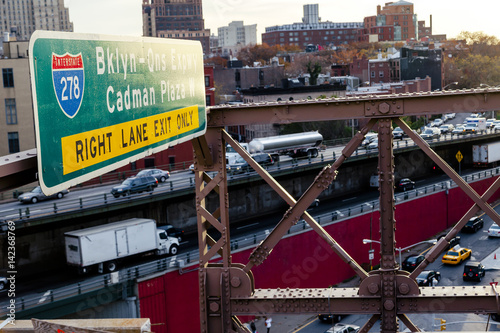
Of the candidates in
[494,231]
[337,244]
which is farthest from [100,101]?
[494,231]

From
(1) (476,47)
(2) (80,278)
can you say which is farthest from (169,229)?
(1) (476,47)

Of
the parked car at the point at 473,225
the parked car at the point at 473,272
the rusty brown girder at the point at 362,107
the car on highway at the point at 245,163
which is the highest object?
the rusty brown girder at the point at 362,107

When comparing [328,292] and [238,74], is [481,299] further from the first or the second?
[238,74]

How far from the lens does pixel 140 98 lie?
4.39 metres

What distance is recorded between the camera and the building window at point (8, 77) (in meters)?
37.0

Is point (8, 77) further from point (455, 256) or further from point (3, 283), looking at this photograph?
point (455, 256)

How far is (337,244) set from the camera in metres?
5.79

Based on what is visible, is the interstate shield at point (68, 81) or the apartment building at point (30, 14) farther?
the apartment building at point (30, 14)

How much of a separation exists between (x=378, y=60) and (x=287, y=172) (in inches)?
1884

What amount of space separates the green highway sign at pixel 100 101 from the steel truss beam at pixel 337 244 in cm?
105

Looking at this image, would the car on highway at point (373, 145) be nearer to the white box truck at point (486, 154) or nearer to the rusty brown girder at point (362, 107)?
the white box truck at point (486, 154)

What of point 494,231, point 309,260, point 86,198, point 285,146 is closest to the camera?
point 309,260

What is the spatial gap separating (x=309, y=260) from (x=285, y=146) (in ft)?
51.3

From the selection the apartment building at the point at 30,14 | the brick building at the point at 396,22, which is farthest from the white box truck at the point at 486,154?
the brick building at the point at 396,22
